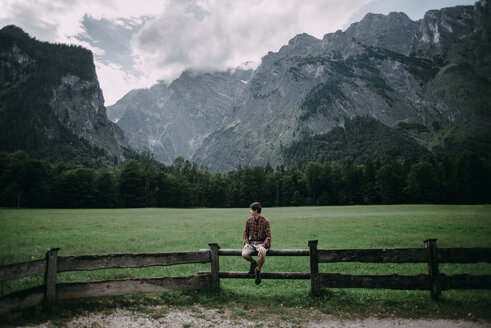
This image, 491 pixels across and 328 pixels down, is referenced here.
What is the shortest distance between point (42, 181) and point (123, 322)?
98.4 meters

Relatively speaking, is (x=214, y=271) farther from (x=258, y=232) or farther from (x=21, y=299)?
(x=21, y=299)

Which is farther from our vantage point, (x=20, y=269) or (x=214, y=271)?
(x=214, y=271)

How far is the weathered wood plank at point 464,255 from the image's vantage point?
903 cm

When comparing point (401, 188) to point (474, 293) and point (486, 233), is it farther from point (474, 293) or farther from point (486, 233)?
point (474, 293)

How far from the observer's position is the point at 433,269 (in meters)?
9.20

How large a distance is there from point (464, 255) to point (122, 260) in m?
11.4

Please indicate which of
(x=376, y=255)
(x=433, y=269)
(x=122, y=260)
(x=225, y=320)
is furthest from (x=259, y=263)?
(x=433, y=269)

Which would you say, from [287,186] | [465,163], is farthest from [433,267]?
[287,186]

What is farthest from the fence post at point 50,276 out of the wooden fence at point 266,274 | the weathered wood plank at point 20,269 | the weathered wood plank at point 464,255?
the weathered wood plank at point 464,255

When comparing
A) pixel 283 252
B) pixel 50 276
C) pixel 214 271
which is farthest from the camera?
pixel 214 271

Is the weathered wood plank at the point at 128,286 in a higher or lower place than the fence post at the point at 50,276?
lower

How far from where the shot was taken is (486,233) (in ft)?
81.1

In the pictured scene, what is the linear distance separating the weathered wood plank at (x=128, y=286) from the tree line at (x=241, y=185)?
91.4m

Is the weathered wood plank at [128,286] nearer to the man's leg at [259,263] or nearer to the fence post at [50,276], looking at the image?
the fence post at [50,276]
